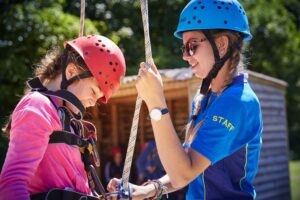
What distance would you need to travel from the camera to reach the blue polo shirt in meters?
2.75

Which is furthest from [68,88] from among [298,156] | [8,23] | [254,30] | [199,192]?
[298,156]

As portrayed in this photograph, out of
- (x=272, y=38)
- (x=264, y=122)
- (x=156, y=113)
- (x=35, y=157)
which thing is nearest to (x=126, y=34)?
(x=264, y=122)

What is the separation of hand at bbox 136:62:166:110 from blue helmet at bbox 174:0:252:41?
1.44ft

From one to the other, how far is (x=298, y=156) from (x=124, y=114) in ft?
83.8

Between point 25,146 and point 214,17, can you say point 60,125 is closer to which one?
point 25,146

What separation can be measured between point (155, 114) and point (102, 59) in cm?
59

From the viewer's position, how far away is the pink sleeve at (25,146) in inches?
98.5

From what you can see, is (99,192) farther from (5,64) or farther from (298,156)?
(298,156)

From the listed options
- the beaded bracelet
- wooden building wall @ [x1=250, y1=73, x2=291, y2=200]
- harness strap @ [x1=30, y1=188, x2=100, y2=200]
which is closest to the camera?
harness strap @ [x1=30, y1=188, x2=100, y2=200]

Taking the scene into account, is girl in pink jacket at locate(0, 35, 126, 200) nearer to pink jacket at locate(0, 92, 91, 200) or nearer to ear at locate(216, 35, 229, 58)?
pink jacket at locate(0, 92, 91, 200)

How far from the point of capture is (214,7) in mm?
3115

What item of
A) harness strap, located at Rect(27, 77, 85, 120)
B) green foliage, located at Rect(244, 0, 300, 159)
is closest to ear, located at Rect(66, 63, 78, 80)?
harness strap, located at Rect(27, 77, 85, 120)

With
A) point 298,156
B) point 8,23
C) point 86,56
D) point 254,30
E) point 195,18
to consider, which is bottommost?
point 298,156

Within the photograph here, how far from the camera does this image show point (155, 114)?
2.74 metres
